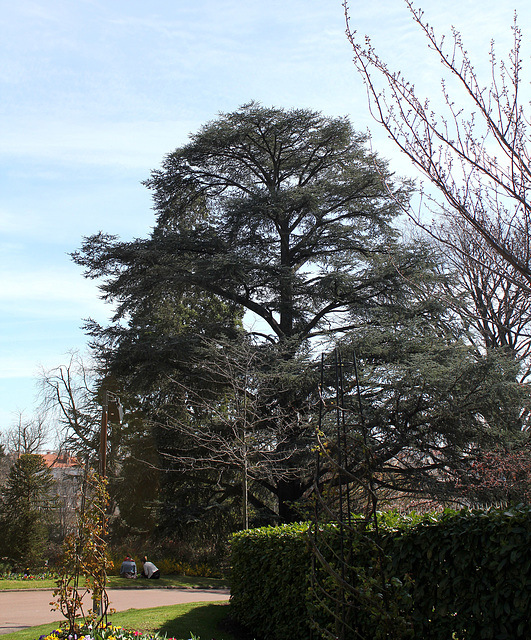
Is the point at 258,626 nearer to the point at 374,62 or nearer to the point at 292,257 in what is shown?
the point at 374,62

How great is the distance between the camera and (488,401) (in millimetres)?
14266

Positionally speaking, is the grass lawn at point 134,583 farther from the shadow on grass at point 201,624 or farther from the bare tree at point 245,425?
the shadow on grass at point 201,624

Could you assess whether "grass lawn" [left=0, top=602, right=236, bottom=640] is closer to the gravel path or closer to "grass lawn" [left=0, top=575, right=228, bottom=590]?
the gravel path

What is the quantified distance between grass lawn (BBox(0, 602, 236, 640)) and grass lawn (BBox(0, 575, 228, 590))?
656 centimetres

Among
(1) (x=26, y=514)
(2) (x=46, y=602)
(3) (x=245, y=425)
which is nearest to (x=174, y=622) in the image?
(3) (x=245, y=425)

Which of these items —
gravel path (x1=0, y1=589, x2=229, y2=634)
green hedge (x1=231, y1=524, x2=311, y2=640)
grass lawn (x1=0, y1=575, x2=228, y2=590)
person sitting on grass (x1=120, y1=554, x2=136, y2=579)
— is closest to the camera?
green hedge (x1=231, y1=524, x2=311, y2=640)

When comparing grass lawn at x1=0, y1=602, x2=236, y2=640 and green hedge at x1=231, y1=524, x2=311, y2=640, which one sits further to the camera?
grass lawn at x1=0, y1=602, x2=236, y2=640

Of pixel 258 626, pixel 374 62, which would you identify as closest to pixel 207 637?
pixel 258 626

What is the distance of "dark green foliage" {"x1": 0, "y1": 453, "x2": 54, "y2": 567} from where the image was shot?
813 inches

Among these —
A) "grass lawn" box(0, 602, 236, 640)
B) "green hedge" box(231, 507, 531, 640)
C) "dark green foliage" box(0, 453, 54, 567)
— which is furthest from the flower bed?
"dark green foliage" box(0, 453, 54, 567)

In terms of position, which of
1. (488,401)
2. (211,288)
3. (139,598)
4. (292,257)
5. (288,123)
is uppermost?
(288,123)

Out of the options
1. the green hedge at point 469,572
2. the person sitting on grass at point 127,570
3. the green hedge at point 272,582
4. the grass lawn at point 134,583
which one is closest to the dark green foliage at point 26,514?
the grass lawn at point 134,583

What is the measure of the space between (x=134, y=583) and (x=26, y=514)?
6.33 m

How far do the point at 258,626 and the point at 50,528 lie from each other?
761 inches
